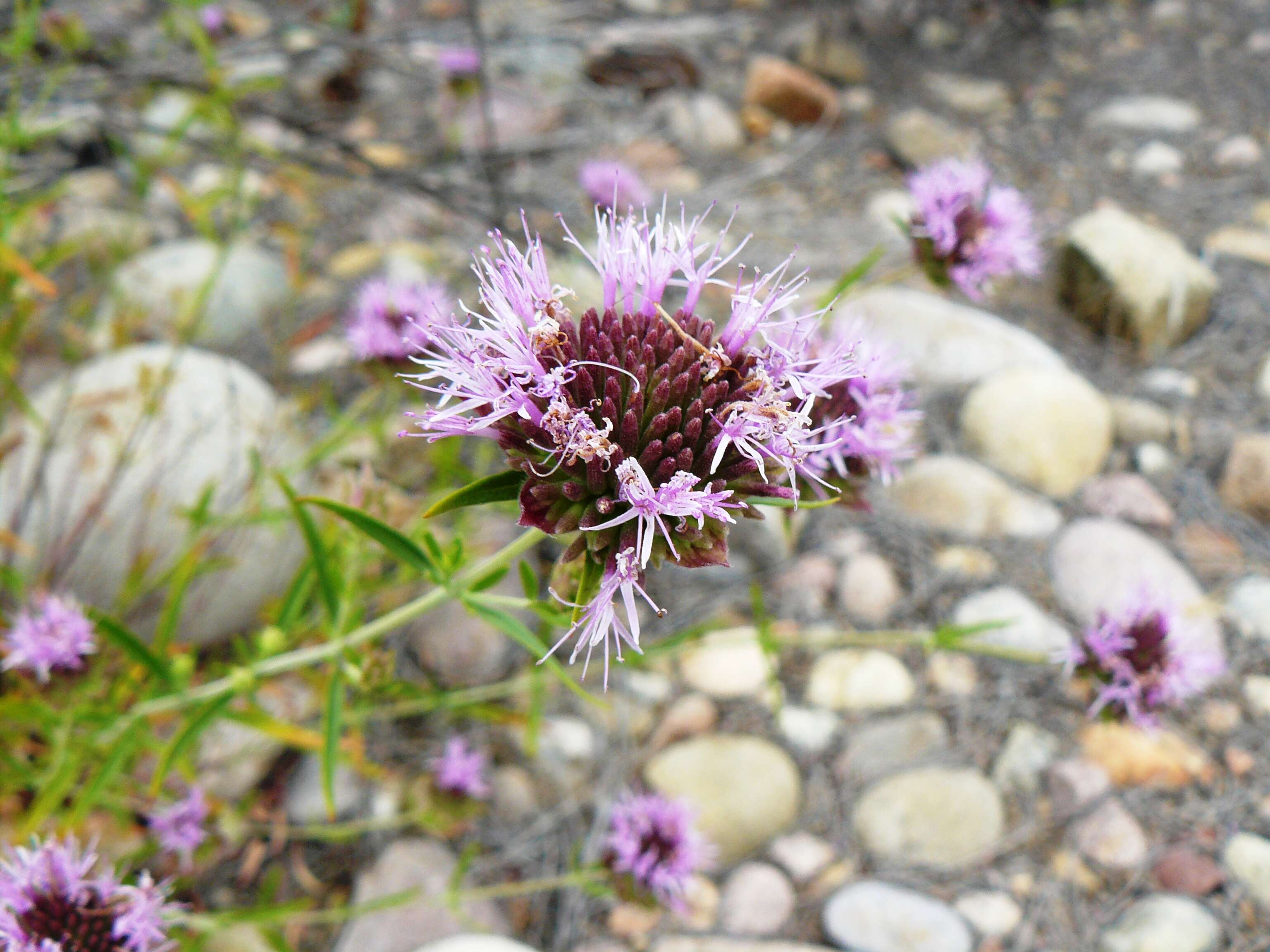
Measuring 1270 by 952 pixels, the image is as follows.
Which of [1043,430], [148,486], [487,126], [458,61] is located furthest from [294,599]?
[458,61]

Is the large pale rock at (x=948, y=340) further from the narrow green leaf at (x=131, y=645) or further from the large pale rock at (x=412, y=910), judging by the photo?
the narrow green leaf at (x=131, y=645)

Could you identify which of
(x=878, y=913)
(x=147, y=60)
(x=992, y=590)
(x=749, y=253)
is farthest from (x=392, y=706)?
(x=147, y=60)

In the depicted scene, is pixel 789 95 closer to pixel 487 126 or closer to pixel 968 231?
pixel 487 126

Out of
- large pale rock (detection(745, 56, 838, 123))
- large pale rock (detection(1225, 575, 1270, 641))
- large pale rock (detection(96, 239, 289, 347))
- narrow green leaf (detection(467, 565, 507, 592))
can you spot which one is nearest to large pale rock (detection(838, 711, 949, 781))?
large pale rock (detection(1225, 575, 1270, 641))

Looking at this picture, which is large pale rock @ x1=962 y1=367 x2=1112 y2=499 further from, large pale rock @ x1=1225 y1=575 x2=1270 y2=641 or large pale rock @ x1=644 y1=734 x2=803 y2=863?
large pale rock @ x1=644 y1=734 x2=803 y2=863

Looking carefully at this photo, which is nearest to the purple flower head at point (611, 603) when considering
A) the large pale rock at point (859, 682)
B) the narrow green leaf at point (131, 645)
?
the narrow green leaf at point (131, 645)
